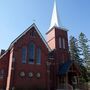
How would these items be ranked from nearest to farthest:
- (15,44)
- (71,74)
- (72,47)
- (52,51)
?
1. (15,44)
2. (71,74)
3. (52,51)
4. (72,47)

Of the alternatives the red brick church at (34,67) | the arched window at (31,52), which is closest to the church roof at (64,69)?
the red brick church at (34,67)

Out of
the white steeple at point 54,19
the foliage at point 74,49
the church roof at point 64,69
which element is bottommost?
the church roof at point 64,69

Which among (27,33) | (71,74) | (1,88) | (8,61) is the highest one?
(27,33)

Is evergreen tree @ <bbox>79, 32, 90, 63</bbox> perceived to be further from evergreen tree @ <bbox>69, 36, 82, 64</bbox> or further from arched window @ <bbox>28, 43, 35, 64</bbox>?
arched window @ <bbox>28, 43, 35, 64</bbox>

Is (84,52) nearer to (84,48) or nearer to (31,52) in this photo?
(84,48)

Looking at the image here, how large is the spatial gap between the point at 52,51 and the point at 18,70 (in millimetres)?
10102

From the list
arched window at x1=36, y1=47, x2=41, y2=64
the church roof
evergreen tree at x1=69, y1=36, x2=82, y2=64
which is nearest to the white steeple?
arched window at x1=36, y1=47, x2=41, y2=64

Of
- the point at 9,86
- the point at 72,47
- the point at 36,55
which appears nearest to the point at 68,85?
the point at 36,55

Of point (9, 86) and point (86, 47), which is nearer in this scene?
point (9, 86)

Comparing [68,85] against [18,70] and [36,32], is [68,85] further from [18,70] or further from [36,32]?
[36,32]

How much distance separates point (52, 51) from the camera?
34281 mm

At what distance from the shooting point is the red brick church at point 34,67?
87.7ft

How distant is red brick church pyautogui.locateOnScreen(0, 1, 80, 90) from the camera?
26.7 metres

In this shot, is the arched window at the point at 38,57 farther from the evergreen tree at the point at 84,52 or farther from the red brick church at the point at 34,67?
the evergreen tree at the point at 84,52
